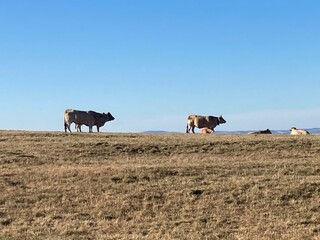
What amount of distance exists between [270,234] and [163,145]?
16713mm

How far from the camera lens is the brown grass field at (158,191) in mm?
15030

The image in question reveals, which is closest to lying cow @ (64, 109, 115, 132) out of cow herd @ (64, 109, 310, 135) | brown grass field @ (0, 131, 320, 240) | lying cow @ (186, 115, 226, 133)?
cow herd @ (64, 109, 310, 135)

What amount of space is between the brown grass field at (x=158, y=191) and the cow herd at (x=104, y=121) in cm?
1485

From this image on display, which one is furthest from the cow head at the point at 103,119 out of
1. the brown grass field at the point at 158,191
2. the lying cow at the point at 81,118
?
the brown grass field at the point at 158,191

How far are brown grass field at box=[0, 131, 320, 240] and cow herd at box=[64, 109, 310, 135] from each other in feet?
48.7

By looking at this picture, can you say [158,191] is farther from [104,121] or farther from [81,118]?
[104,121]

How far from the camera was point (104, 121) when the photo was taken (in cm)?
4922

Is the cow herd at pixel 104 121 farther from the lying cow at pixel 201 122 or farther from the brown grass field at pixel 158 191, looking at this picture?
the brown grass field at pixel 158 191

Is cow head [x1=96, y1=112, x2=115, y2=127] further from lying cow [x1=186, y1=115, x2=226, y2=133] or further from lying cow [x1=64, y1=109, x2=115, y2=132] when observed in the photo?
lying cow [x1=186, y1=115, x2=226, y2=133]

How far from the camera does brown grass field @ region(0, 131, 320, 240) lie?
15030 mm

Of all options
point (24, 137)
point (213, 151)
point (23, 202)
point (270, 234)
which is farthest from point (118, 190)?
point (24, 137)

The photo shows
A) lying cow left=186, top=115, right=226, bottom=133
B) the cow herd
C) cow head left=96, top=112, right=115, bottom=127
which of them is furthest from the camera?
lying cow left=186, top=115, right=226, bottom=133

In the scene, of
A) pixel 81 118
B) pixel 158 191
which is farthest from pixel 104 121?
pixel 158 191

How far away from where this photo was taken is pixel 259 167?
23.9 metres
